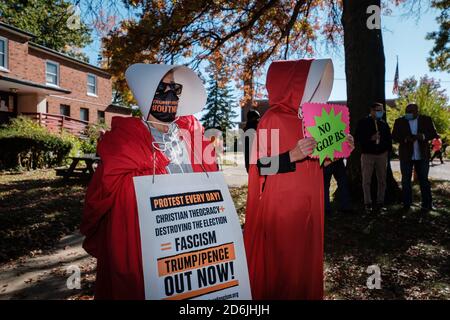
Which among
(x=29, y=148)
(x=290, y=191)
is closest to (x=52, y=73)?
(x=29, y=148)

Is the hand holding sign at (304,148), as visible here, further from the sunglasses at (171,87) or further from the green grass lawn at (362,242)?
the green grass lawn at (362,242)

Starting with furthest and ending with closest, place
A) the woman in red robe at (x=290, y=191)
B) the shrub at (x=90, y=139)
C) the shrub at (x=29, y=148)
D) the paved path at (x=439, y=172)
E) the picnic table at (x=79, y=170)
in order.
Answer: the shrub at (x=90, y=139), the paved path at (x=439, y=172), the shrub at (x=29, y=148), the picnic table at (x=79, y=170), the woman in red robe at (x=290, y=191)

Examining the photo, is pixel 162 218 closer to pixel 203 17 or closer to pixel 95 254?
pixel 95 254

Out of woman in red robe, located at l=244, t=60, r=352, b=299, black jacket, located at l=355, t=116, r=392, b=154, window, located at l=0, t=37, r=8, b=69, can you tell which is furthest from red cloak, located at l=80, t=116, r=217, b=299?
window, located at l=0, t=37, r=8, b=69

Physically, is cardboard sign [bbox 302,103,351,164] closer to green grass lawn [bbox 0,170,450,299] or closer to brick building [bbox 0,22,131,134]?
green grass lawn [bbox 0,170,450,299]

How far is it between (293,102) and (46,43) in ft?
139

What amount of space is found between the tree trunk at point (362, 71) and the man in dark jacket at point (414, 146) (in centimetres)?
78

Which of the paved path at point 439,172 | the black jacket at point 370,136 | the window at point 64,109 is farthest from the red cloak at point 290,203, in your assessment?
the window at point 64,109

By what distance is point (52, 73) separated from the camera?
2541 centimetres

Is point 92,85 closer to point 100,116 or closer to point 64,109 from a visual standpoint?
point 100,116

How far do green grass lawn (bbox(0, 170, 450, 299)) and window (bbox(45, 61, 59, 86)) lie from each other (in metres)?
19.2

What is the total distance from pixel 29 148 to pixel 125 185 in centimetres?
1503

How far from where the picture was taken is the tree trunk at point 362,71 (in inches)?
305

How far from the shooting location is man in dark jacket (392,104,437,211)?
6758mm
